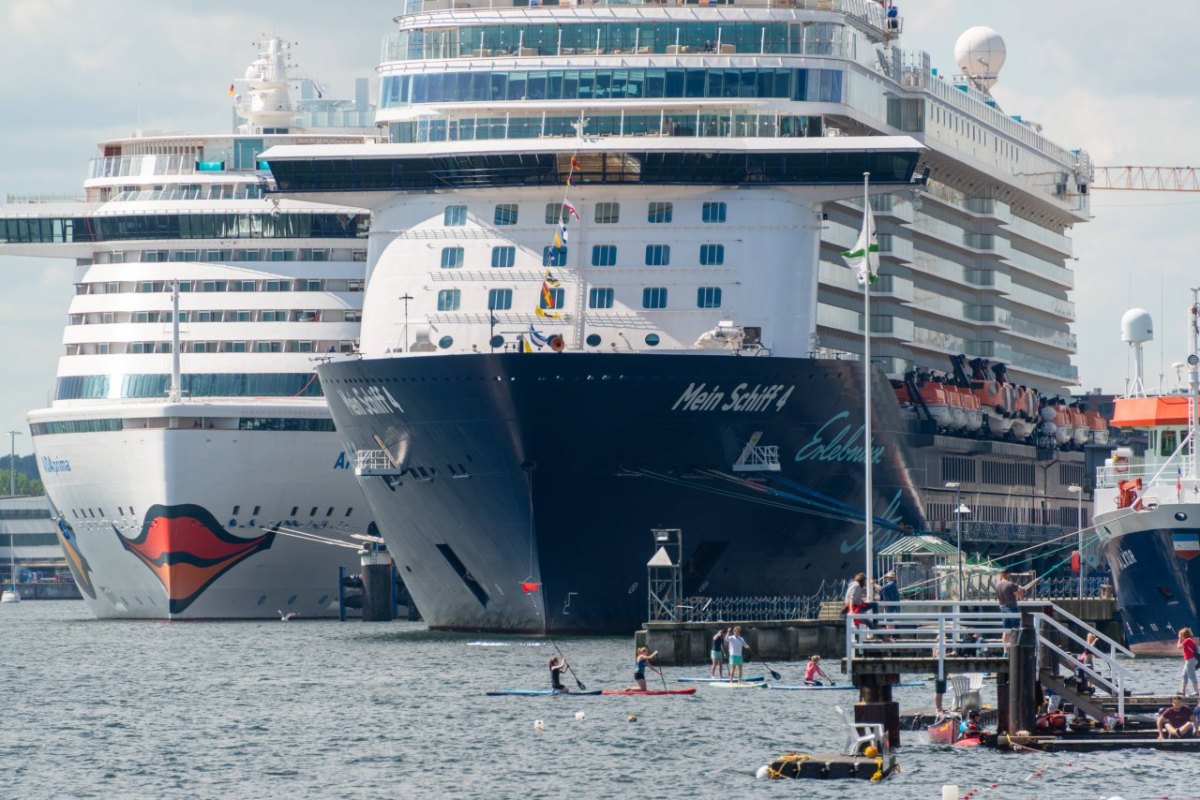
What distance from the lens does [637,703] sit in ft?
193

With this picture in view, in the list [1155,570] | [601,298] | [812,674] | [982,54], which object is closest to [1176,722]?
[812,674]

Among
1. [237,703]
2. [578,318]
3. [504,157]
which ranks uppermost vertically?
[504,157]

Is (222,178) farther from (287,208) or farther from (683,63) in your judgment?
(683,63)

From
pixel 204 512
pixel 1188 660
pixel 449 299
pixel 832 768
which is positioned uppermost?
pixel 449 299

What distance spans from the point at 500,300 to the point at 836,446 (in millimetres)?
10901

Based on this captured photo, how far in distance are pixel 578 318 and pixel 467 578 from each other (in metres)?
8.41

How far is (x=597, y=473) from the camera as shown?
72.2 meters

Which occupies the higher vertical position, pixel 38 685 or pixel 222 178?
pixel 222 178

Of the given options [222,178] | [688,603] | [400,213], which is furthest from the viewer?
[222,178]

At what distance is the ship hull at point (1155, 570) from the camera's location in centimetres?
6581

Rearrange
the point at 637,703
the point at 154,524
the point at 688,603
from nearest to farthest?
1. the point at 637,703
2. the point at 688,603
3. the point at 154,524

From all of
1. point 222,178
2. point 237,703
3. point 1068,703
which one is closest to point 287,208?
point 222,178

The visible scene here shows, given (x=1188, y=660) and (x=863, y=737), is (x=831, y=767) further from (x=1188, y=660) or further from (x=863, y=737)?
(x=1188, y=660)

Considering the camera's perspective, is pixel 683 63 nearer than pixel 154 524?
Yes
